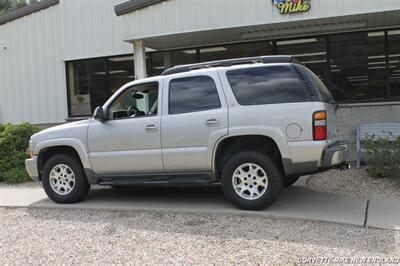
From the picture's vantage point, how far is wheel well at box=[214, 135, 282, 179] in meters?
7.00

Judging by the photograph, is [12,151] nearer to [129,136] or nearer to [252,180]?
[129,136]

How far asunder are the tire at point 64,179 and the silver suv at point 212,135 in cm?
2

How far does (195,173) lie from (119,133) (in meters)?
1.32

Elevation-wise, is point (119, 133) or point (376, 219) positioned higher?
point (119, 133)

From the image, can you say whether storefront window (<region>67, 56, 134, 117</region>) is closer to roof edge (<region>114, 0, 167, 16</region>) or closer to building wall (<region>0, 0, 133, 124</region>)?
building wall (<region>0, 0, 133, 124</region>)

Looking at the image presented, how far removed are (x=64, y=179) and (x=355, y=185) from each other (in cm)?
484

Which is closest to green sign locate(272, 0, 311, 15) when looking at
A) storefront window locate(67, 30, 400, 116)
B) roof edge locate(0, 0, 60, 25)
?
storefront window locate(67, 30, 400, 116)

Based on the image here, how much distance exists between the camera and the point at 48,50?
14.2 metres

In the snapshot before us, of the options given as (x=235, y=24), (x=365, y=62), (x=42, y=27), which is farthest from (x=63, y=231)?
(x=42, y=27)

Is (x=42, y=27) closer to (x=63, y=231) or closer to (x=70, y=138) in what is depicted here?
(x=70, y=138)

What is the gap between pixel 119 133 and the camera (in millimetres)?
7621

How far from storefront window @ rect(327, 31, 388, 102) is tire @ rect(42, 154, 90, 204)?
6214mm

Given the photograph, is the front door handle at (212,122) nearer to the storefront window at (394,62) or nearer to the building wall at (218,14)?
the building wall at (218,14)

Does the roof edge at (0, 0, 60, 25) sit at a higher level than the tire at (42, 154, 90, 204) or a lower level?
higher
